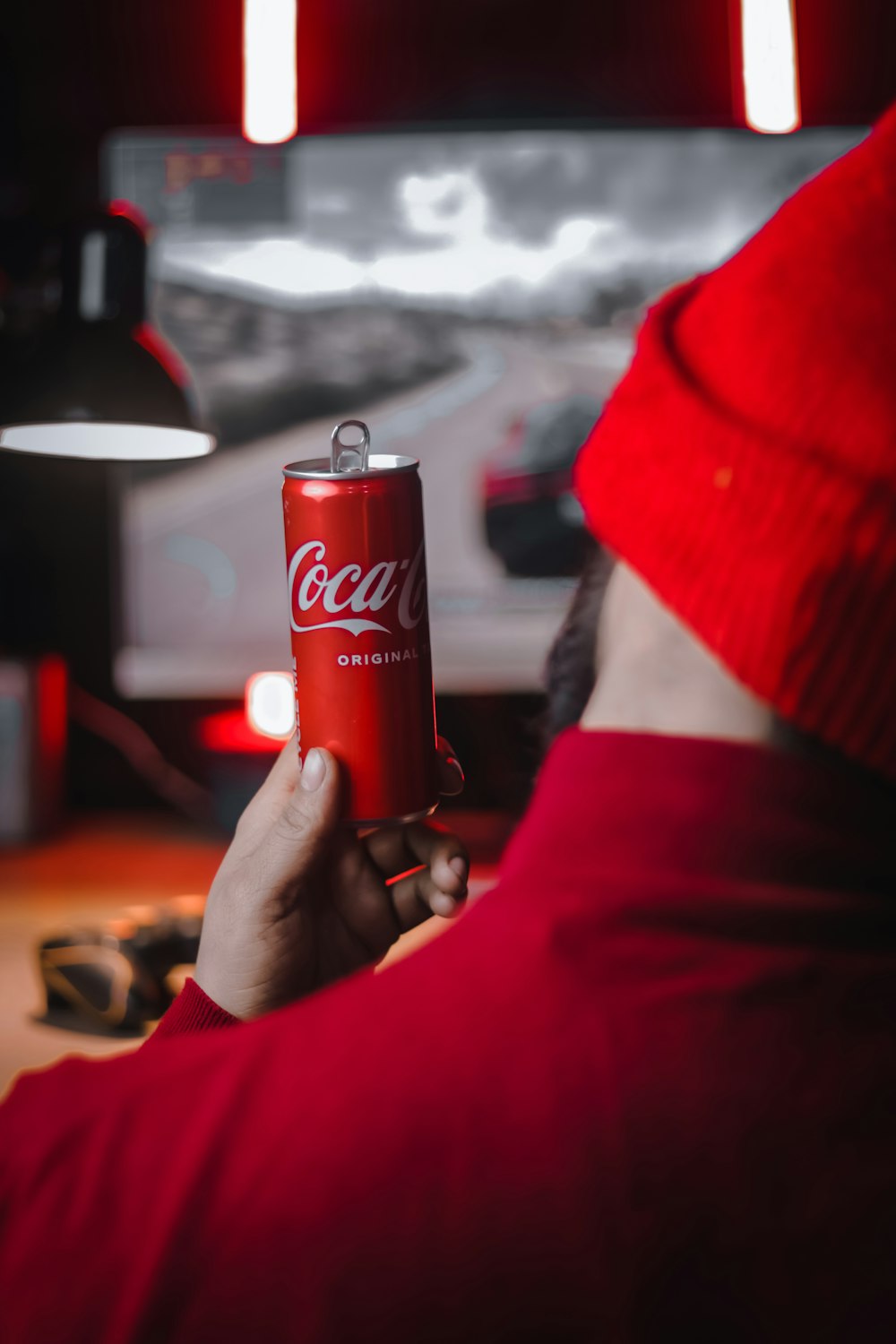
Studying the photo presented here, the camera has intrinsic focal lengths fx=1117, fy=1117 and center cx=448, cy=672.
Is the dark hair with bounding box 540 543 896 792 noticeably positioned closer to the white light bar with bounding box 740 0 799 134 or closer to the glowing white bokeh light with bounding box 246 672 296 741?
the glowing white bokeh light with bounding box 246 672 296 741

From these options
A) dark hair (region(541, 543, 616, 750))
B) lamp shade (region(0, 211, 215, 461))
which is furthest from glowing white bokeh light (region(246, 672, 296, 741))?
dark hair (region(541, 543, 616, 750))

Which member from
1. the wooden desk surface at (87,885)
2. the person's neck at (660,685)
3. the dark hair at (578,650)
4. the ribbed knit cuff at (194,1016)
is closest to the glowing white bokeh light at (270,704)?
the wooden desk surface at (87,885)

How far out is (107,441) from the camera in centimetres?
123

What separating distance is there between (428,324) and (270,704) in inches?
24.8

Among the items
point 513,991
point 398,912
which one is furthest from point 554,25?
point 513,991

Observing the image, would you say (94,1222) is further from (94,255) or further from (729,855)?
(94,255)

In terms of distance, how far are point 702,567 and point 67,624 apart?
68.3 inches

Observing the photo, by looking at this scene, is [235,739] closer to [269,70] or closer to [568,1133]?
[269,70]

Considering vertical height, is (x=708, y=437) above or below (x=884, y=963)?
above

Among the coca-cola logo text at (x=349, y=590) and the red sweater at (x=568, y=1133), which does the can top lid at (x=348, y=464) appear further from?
the red sweater at (x=568, y=1133)

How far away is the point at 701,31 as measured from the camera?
68.8 inches

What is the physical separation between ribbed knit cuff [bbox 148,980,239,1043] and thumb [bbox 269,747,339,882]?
0.10 metres

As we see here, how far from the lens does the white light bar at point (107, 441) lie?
44.4 inches

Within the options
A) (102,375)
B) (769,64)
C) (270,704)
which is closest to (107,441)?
(102,375)
